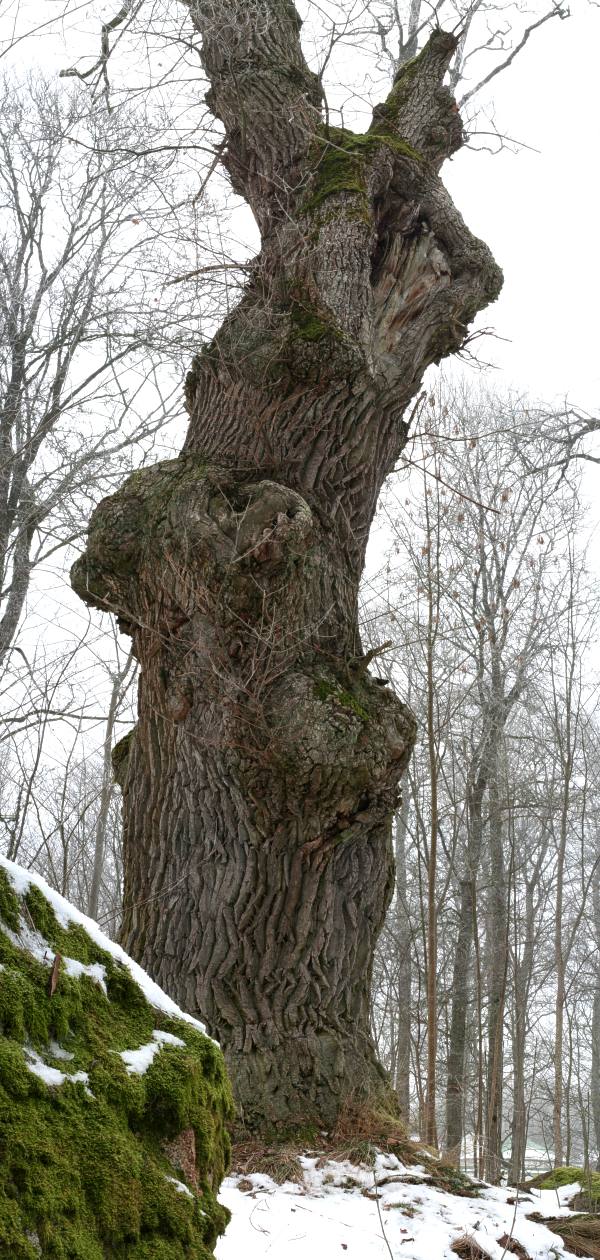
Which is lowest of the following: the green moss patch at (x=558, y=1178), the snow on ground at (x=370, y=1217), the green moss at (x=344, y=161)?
the green moss patch at (x=558, y=1178)

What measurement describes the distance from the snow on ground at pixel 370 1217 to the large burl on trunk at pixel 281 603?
1.35 feet

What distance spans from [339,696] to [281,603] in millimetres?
553

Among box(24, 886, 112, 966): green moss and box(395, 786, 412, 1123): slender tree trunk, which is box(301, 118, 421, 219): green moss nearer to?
box(24, 886, 112, 966): green moss

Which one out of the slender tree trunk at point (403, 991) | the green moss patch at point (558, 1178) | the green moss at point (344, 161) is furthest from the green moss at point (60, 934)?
the slender tree trunk at point (403, 991)

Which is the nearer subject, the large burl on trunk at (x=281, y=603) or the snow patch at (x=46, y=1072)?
the snow patch at (x=46, y=1072)

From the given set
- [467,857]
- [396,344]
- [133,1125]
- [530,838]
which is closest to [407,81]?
[396,344]

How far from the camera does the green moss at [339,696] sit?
447cm

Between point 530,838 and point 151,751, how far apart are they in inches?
585

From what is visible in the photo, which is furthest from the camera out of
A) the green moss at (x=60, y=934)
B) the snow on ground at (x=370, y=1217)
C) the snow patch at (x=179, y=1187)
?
the snow on ground at (x=370, y=1217)

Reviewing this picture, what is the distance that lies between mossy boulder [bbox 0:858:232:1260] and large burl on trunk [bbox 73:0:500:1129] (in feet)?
7.61

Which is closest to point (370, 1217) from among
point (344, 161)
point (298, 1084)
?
point (298, 1084)

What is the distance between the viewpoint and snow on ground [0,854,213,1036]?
1.81m

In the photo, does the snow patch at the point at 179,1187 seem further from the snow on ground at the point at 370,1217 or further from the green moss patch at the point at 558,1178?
the green moss patch at the point at 558,1178

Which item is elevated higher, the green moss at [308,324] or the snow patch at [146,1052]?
the green moss at [308,324]
